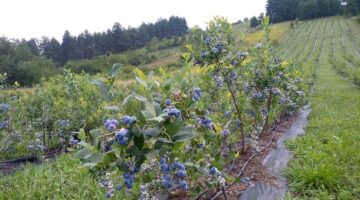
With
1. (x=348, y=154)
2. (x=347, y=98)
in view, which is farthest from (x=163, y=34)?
(x=348, y=154)

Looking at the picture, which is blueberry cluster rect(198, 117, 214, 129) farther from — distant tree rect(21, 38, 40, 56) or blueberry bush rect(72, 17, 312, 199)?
distant tree rect(21, 38, 40, 56)

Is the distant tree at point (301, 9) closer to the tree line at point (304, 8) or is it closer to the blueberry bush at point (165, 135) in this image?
the tree line at point (304, 8)

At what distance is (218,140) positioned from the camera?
2.20 meters

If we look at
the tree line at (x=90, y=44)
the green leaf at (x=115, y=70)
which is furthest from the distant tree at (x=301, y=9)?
the green leaf at (x=115, y=70)

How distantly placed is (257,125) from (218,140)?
9.40ft

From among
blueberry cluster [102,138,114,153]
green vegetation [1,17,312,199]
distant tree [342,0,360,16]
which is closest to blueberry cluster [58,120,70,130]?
green vegetation [1,17,312,199]

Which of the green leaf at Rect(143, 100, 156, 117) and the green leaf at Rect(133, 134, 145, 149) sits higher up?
the green leaf at Rect(143, 100, 156, 117)

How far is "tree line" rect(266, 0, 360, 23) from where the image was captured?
5578cm

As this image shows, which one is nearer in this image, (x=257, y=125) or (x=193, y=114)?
(x=193, y=114)

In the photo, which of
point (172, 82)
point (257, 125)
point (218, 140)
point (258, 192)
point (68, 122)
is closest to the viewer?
point (172, 82)

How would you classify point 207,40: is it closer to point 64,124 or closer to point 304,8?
point 64,124

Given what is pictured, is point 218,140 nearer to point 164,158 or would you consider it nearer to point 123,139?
point 164,158

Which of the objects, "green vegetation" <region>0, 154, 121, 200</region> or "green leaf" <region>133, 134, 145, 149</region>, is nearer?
"green leaf" <region>133, 134, 145, 149</region>

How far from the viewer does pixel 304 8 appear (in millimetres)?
56062
